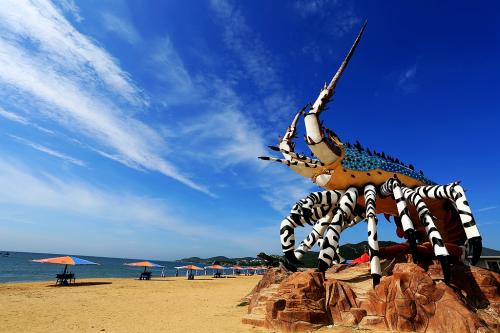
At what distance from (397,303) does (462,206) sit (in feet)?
14.1

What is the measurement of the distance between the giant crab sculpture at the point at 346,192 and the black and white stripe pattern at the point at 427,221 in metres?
0.04

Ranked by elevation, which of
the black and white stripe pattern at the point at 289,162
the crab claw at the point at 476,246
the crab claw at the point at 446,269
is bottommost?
the crab claw at the point at 446,269

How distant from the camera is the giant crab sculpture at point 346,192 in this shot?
11.7 meters

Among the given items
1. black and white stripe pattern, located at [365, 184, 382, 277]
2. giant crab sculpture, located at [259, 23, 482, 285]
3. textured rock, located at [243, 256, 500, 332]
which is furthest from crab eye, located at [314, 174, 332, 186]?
textured rock, located at [243, 256, 500, 332]

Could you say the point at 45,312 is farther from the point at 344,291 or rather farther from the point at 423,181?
the point at 423,181

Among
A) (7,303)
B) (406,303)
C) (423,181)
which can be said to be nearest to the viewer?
(406,303)

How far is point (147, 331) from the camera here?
1015 centimetres

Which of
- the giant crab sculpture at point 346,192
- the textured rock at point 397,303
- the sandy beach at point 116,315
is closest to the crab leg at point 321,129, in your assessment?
the giant crab sculpture at point 346,192

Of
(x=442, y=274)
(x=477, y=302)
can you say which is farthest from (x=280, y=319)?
(x=477, y=302)

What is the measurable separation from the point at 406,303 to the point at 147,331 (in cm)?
808

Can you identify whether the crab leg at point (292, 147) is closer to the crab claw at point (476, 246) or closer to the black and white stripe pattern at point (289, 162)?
the black and white stripe pattern at point (289, 162)

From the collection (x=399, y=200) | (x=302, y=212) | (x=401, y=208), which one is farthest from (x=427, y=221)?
(x=302, y=212)

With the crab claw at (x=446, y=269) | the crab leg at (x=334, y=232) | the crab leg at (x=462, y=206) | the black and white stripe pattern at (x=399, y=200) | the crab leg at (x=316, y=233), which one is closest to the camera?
the crab claw at (x=446, y=269)

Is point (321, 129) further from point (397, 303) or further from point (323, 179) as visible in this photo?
point (397, 303)
